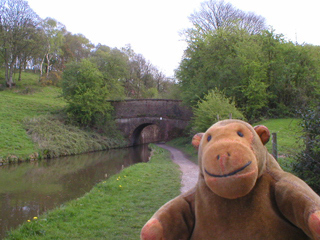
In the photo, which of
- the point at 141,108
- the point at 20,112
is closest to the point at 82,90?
the point at 20,112

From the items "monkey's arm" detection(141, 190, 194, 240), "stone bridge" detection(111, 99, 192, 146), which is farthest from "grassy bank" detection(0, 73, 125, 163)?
"monkey's arm" detection(141, 190, 194, 240)

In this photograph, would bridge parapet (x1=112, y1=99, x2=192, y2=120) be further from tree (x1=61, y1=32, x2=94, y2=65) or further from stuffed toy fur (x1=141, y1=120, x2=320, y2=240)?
stuffed toy fur (x1=141, y1=120, x2=320, y2=240)

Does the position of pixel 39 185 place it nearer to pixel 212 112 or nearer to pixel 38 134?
pixel 212 112

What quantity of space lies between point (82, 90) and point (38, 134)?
6.84 meters

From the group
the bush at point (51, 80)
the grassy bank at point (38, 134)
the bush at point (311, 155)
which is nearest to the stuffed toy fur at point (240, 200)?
the bush at point (311, 155)

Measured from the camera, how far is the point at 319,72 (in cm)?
1842

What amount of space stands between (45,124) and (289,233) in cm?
2321

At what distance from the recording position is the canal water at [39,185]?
794 centimetres

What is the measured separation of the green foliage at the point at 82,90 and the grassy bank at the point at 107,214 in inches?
699

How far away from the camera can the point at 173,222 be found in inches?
92.4

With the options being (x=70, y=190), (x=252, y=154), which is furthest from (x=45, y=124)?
(x=252, y=154)

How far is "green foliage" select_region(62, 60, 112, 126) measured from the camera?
26078mm

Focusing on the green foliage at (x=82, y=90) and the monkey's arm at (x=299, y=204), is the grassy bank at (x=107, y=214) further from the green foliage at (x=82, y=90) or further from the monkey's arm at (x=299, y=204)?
the green foliage at (x=82, y=90)

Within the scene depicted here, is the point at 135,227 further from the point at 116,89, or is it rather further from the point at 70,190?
the point at 116,89
